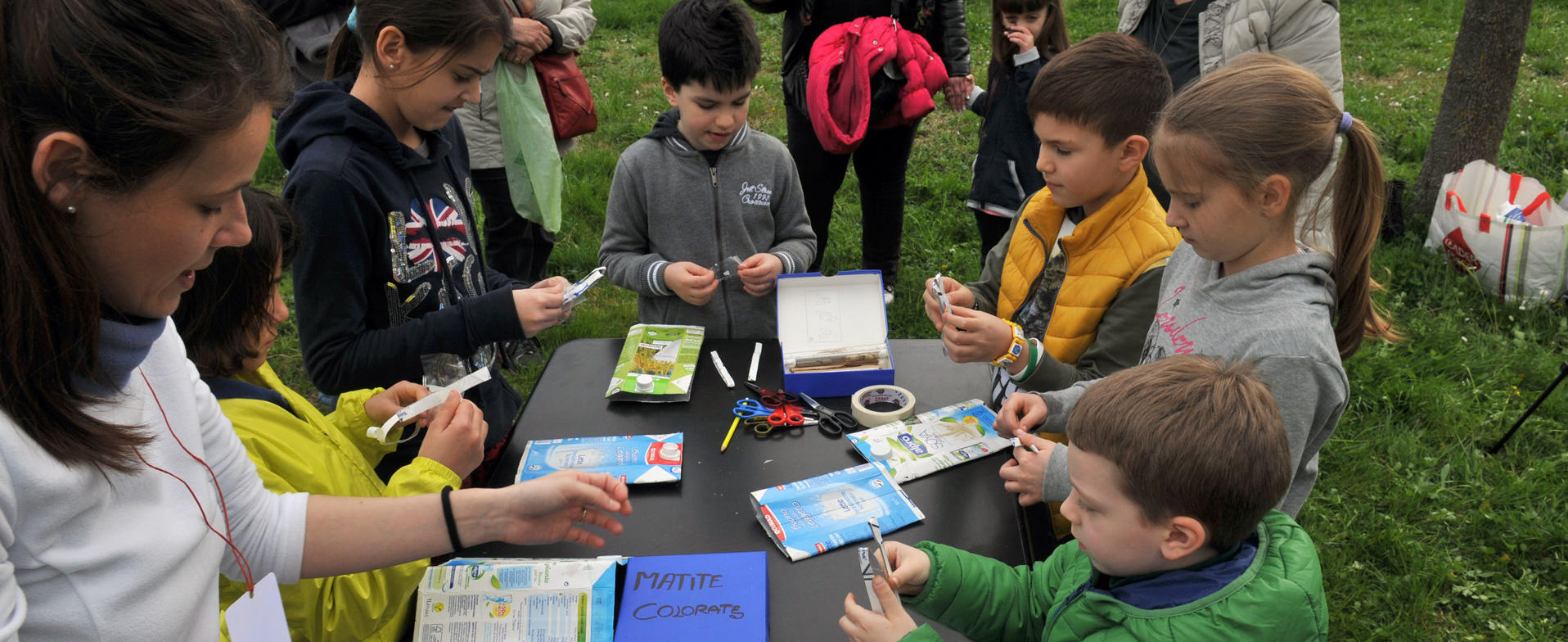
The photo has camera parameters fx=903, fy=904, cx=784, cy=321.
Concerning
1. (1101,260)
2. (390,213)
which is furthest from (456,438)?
(1101,260)

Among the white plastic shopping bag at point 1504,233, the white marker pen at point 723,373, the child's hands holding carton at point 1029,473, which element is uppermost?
the child's hands holding carton at point 1029,473

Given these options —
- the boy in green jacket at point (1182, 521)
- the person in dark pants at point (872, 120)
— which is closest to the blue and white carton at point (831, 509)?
the boy in green jacket at point (1182, 521)

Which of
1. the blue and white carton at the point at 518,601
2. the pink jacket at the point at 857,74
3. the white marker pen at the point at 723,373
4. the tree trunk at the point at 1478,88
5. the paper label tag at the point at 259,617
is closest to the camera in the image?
the paper label tag at the point at 259,617

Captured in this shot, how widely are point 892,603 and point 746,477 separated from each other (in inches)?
21.9

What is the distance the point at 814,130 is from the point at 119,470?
2.91m

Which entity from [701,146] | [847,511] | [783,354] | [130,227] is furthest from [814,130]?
[130,227]

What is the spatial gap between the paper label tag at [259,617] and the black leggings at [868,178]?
2.68m

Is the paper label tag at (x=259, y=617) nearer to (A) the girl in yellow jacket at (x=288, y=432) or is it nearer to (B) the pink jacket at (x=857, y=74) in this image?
(A) the girl in yellow jacket at (x=288, y=432)

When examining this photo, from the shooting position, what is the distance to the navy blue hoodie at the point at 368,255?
1867mm

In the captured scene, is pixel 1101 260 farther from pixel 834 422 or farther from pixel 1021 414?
pixel 834 422

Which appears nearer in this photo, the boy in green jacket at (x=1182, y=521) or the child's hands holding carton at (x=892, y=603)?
the boy in green jacket at (x=1182, y=521)

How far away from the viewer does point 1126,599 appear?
1271 mm

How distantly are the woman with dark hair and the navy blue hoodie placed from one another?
65 centimetres

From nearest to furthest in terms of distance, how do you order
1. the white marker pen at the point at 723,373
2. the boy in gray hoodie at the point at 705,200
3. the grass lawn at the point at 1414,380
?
the white marker pen at the point at 723,373 → the boy in gray hoodie at the point at 705,200 → the grass lawn at the point at 1414,380
